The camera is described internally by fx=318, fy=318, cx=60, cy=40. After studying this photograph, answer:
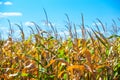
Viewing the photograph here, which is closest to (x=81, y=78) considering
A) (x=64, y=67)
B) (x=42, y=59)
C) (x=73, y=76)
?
(x=73, y=76)

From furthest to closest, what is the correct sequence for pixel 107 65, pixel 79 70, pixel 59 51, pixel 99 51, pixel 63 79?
1. pixel 59 51
2. pixel 99 51
3. pixel 63 79
4. pixel 107 65
5. pixel 79 70

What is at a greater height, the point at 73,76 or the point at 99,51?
the point at 99,51

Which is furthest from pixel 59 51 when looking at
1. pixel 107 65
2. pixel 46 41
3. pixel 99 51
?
pixel 107 65

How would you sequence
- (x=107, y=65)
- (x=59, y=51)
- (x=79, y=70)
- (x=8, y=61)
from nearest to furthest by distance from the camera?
1. (x=79, y=70)
2. (x=107, y=65)
3. (x=59, y=51)
4. (x=8, y=61)

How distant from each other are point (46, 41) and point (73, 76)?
1609 mm

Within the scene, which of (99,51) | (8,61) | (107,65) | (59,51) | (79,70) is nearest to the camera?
(79,70)

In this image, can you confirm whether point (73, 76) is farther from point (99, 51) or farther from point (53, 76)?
point (99, 51)

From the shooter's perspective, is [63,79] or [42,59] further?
[42,59]

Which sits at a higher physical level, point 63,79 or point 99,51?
point 99,51

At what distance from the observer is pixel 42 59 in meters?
3.45

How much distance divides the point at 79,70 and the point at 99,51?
0.73 meters

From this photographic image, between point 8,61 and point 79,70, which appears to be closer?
point 79,70

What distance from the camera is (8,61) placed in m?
4.15

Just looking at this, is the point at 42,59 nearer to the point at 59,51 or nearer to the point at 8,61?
the point at 59,51
